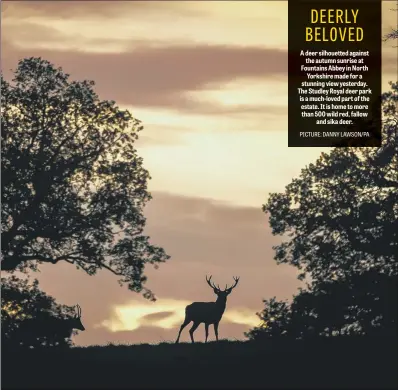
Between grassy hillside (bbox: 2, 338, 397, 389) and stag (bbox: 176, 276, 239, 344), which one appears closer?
grassy hillside (bbox: 2, 338, 397, 389)

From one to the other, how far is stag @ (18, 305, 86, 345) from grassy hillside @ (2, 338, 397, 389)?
4.79 m

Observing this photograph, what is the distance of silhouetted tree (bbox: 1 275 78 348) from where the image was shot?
1783 inches

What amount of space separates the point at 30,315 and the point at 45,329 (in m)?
0.96

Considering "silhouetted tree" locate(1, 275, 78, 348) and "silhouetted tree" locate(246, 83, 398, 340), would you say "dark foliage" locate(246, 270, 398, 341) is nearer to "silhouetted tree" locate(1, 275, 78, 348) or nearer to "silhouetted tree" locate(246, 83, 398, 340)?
"silhouetted tree" locate(246, 83, 398, 340)

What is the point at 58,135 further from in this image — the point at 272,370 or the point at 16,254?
the point at 272,370

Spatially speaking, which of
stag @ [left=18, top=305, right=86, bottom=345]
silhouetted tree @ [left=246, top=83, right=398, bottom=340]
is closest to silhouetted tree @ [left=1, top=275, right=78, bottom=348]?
stag @ [left=18, top=305, right=86, bottom=345]

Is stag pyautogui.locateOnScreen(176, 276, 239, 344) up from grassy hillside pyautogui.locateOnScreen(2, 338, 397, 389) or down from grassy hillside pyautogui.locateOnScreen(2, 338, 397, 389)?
up

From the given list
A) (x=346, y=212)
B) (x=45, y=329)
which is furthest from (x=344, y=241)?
(x=45, y=329)

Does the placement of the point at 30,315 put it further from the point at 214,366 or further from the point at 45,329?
the point at 214,366

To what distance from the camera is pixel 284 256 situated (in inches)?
1873

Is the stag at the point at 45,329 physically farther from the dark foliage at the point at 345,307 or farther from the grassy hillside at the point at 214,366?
the dark foliage at the point at 345,307

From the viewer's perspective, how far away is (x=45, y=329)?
46.5m

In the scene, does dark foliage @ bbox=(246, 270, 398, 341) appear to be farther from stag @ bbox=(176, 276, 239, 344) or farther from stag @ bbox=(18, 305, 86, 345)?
stag @ bbox=(18, 305, 86, 345)

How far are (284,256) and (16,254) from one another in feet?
37.7
